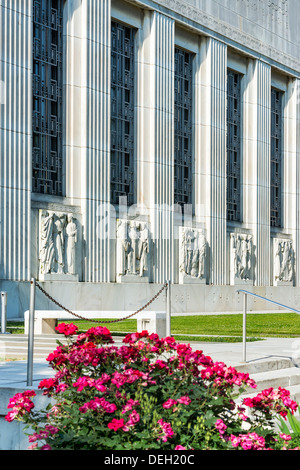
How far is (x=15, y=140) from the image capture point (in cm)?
2558

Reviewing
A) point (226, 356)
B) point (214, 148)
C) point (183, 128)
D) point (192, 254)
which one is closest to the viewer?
point (226, 356)

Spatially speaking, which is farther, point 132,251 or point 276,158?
point 276,158

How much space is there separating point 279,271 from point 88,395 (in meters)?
35.2

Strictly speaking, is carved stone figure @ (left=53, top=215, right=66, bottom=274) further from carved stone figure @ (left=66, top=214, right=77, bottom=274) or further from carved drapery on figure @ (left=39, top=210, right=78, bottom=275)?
carved stone figure @ (left=66, top=214, right=77, bottom=274)

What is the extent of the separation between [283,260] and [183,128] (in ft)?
33.9

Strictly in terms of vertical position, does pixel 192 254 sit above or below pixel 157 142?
below

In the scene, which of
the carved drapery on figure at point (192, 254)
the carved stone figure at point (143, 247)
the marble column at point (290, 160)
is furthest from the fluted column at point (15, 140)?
the marble column at point (290, 160)

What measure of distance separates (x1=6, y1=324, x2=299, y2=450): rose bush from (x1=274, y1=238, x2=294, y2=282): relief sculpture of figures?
3424 cm

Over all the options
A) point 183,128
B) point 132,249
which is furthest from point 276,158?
point 132,249

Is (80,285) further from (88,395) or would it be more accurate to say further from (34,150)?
(88,395)

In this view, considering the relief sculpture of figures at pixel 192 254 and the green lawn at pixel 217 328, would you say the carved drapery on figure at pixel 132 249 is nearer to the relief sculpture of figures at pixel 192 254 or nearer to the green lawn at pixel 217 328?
the relief sculpture of figures at pixel 192 254

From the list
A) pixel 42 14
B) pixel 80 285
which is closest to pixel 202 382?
pixel 80 285

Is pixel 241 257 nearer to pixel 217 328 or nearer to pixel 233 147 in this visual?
A: pixel 233 147

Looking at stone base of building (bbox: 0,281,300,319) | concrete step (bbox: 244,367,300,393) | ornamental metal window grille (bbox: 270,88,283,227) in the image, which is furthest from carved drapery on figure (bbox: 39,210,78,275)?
ornamental metal window grille (bbox: 270,88,283,227)
